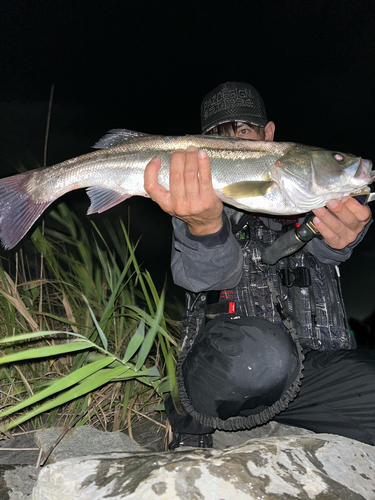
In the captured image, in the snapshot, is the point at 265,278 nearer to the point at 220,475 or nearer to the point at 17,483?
the point at 220,475

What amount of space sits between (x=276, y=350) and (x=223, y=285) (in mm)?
559

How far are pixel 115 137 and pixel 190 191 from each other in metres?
0.70

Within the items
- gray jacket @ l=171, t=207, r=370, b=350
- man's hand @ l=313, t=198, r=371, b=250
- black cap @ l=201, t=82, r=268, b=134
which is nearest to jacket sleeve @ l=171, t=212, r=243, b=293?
gray jacket @ l=171, t=207, r=370, b=350

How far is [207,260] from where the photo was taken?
7.57 ft

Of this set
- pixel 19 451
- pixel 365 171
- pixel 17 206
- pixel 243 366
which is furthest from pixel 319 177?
pixel 19 451

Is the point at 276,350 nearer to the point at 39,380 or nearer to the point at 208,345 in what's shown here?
the point at 208,345

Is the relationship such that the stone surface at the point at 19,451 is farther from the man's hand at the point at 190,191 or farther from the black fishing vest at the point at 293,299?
the man's hand at the point at 190,191

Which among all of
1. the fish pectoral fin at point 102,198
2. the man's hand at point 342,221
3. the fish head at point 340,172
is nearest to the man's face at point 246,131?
the fish head at point 340,172

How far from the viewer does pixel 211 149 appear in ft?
7.88

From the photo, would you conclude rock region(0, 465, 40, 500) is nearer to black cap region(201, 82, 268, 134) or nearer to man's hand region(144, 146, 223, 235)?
man's hand region(144, 146, 223, 235)

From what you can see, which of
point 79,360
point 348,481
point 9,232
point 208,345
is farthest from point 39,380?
point 348,481

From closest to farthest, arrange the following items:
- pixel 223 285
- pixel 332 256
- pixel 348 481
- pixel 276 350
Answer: pixel 348 481 < pixel 276 350 < pixel 223 285 < pixel 332 256

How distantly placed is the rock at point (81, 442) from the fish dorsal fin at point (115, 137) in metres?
1.76

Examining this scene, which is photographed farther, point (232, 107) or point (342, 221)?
point (232, 107)
